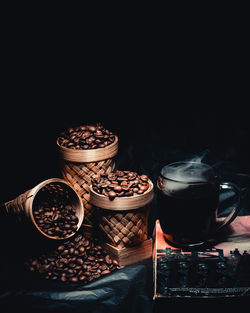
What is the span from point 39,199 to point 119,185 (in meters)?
0.55

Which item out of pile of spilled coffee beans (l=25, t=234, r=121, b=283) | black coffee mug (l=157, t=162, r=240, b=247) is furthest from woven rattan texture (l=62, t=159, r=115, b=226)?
black coffee mug (l=157, t=162, r=240, b=247)

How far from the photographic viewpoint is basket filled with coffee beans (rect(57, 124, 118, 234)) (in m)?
2.07

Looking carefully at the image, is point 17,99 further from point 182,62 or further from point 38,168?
point 182,62

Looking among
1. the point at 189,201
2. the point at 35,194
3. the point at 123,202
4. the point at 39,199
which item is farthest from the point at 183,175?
the point at 39,199

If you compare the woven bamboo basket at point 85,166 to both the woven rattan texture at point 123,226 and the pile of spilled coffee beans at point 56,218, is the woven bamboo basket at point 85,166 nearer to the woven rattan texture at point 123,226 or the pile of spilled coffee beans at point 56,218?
the pile of spilled coffee beans at point 56,218

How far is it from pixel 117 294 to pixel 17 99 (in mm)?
1252

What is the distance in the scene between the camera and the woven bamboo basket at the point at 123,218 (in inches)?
74.9

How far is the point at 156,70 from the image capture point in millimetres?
2145

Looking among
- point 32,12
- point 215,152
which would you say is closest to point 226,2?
point 215,152

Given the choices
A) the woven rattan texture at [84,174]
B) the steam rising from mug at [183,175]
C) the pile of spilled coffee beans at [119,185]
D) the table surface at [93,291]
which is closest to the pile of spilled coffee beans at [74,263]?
the table surface at [93,291]

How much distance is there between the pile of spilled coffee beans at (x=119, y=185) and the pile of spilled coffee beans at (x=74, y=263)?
1.14 feet

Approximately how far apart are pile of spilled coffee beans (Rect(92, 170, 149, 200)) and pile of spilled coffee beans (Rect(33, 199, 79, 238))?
0.24 meters

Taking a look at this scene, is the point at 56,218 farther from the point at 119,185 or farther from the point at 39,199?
the point at 119,185

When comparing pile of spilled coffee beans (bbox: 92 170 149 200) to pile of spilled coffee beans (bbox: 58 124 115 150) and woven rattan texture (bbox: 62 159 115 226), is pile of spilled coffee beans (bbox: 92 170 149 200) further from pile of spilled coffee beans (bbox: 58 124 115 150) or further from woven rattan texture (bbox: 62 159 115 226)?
pile of spilled coffee beans (bbox: 58 124 115 150)
